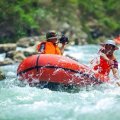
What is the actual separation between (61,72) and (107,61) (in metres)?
1.11

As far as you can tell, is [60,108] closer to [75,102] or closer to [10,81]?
[75,102]

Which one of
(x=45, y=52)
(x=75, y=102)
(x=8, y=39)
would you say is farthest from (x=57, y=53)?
(x=8, y=39)

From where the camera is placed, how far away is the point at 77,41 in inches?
1200

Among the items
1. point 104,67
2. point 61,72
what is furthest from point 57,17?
point 61,72

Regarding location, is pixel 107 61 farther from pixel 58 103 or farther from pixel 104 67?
pixel 58 103

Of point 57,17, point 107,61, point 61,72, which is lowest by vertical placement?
point 61,72

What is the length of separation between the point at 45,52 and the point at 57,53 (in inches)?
13.1

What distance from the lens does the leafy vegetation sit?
25.8 metres

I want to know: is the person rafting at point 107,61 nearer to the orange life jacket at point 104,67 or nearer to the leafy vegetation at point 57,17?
the orange life jacket at point 104,67

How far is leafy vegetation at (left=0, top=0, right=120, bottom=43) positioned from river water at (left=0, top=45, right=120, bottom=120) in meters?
15.1

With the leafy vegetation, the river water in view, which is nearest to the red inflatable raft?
the river water

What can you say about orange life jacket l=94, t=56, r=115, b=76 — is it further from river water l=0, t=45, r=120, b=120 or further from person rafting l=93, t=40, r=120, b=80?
river water l=0, t=45, r=120, b=120

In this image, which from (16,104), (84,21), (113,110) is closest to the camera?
(113,110)

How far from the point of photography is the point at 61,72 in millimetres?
9953
